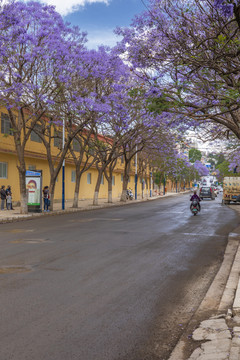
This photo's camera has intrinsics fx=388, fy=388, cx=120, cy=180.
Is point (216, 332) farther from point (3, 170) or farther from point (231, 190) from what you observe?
point (231, 190)

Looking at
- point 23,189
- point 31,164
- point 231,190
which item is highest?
point 31,164

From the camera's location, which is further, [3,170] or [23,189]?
[3,170]

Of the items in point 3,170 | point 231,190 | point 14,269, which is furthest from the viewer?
point 231,190

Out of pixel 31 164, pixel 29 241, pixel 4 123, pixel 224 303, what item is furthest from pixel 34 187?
pixel 224 303

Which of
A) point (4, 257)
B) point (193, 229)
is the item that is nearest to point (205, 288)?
point (4, 257)

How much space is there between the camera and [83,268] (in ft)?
25.9

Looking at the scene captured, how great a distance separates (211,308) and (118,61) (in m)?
19.5

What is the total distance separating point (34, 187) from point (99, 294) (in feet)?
59.4

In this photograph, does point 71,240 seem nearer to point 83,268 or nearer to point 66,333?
point 83,268

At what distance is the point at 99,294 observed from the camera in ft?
19.9

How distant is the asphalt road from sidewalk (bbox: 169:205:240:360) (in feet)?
0.58

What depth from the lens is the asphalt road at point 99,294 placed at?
413 cm

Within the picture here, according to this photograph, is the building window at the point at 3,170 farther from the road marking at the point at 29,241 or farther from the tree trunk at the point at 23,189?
the road marking at the point at 29,241

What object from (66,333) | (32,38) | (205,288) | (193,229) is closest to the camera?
(66,333)
